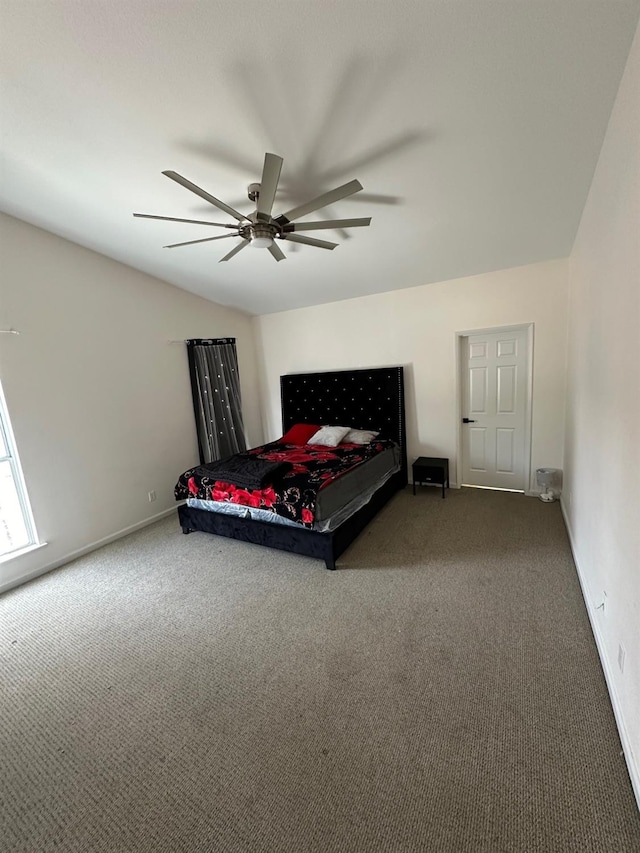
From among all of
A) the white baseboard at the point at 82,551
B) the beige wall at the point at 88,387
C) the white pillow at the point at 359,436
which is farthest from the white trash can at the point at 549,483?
the white baseboard at the point at 82,551

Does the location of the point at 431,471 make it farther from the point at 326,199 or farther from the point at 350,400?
the point at 326,199

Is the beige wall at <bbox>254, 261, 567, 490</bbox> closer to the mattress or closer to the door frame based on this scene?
the door frame

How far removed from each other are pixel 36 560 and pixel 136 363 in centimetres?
202

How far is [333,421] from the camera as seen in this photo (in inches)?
186

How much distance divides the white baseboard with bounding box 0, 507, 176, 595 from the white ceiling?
9.35 ft

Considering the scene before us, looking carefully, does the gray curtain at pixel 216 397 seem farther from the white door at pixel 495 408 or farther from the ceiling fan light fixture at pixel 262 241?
the white door at pixel 495 408

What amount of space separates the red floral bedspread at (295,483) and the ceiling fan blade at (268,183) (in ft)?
6.14

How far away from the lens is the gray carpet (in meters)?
1.18

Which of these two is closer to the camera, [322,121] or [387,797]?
[387,797]

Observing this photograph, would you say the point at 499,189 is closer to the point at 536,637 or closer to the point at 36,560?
the point at 536,637

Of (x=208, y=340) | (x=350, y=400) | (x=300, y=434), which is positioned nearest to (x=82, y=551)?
(x=300, y=434)

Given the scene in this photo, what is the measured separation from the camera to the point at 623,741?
4.33 feet

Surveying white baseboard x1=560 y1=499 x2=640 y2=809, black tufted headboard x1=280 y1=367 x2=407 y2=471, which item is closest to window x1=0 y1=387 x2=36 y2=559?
black tufted headboard x1=280 y1=367 x2=407 y2=471

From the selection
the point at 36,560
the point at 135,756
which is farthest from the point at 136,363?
the point at 135,756
